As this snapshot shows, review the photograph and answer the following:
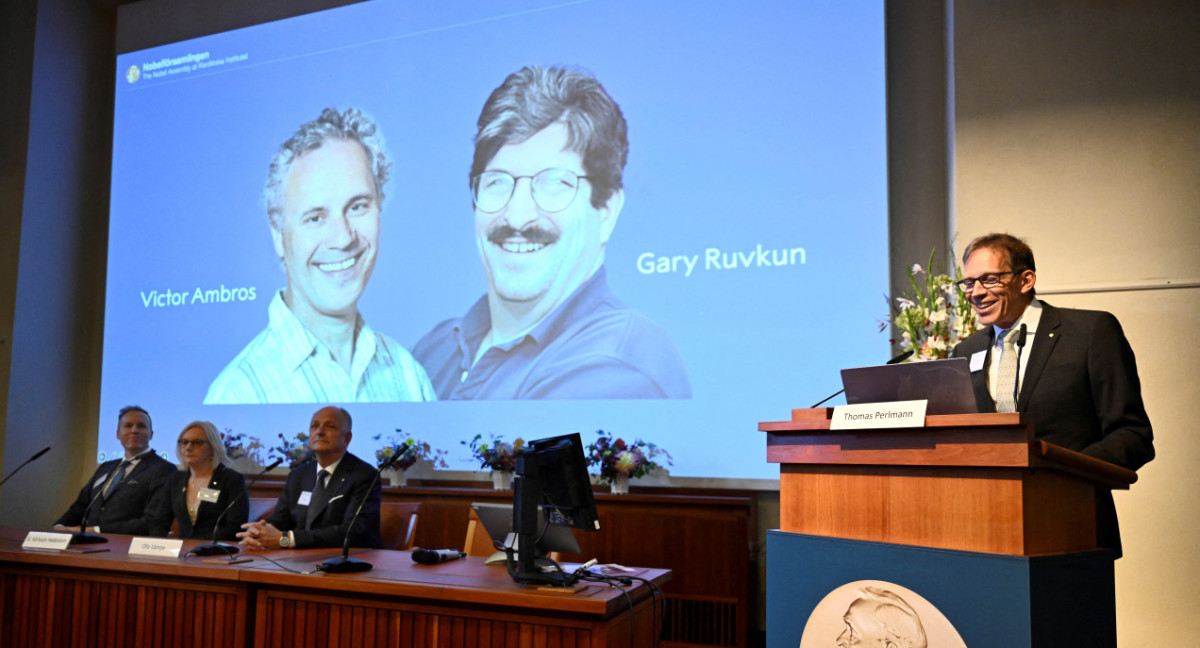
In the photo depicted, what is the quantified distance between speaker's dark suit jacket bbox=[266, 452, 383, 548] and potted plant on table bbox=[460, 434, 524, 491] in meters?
1.06

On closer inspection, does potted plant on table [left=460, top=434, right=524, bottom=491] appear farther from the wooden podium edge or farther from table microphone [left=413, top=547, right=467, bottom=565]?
the wooden podium edge

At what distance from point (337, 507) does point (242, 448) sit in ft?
7.50

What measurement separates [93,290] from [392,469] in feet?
10.5

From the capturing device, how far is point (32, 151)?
612 centimetres

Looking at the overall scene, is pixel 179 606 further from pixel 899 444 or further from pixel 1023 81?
pixel 1023 81

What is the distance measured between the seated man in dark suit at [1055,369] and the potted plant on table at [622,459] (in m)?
2.47

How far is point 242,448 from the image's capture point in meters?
5.64

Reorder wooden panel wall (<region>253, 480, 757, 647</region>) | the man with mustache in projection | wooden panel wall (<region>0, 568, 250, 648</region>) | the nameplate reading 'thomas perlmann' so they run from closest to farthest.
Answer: the nameplate reading 'thomas perlmann' → wooden panel wall (<region>0, 568, 250, 648</region>) → wooden panel wall (<region>253, 480, 757, 647</region>) → the man with mustache in projection

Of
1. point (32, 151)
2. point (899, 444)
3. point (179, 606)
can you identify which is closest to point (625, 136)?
point (179, 606)

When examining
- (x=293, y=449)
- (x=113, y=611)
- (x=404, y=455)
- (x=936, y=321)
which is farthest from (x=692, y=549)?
(x=293, y=449)

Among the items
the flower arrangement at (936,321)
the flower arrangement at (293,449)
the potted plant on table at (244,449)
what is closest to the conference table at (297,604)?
the flower arrangement at (936,321)

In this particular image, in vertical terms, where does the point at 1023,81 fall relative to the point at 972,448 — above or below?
above

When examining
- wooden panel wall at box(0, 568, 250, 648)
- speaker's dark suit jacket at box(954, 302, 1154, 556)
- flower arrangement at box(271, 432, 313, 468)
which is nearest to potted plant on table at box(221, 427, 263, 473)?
flower arrangement at box(271, 432, 313, 468)

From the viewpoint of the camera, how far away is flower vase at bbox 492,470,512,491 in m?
4.80
